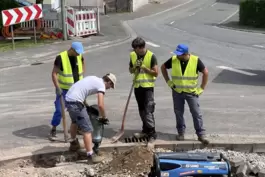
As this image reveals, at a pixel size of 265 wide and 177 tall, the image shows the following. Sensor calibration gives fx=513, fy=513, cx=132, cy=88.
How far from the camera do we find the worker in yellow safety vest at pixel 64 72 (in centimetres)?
834

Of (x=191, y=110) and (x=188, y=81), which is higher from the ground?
(x=188, y=81)

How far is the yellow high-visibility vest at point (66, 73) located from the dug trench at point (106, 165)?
1.32m

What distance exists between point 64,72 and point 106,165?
2.05 meters

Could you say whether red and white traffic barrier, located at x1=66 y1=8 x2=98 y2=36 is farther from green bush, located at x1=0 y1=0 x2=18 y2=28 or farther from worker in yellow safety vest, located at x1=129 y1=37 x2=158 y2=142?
worker in yellow safety vest, located at x1=129 y1=37 x2=158 y2=142

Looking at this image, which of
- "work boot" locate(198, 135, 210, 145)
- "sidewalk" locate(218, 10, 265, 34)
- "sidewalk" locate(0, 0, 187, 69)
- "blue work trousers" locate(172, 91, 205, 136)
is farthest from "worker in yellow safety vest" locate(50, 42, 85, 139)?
"sidewalk" locate(218, 10, 265, 34)

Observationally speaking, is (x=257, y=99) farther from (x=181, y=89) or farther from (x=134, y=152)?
(x=134, y=152)

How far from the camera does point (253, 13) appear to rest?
3822 cm

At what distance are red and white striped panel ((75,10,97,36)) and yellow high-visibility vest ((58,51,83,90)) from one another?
1608 centimetres

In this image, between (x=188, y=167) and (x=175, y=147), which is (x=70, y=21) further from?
(x=188, y=167)

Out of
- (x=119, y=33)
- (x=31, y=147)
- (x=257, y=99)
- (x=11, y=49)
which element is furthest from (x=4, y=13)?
(x=31, y=147)

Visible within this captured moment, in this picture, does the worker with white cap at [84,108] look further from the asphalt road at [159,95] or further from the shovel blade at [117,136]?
the asphalt road at [159,95]

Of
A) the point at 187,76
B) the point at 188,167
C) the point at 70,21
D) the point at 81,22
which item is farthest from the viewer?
the point at 81,22

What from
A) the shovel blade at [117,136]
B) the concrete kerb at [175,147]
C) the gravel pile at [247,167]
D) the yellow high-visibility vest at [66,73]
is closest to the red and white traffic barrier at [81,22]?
the yellow high-visibility vest at [66,73]

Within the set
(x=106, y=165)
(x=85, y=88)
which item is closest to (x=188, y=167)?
(x=106, y=165)
